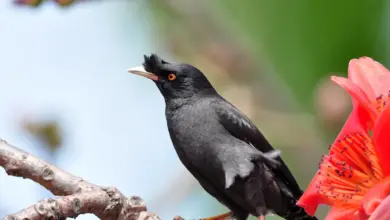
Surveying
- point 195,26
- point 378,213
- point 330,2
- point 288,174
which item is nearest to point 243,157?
point 288,174

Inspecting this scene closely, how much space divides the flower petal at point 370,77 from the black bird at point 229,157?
0.79 m

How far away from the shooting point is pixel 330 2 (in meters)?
6.23

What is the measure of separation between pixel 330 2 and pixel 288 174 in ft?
9.95

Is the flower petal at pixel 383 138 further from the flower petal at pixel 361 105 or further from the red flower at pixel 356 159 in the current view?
the flower petal at pixel 361 105

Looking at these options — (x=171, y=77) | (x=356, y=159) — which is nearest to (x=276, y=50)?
(x=171, y=77)

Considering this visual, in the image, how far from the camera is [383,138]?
236cm

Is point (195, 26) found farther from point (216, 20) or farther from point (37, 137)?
point (37, 137)

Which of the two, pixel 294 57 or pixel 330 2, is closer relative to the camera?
pixel 294 57

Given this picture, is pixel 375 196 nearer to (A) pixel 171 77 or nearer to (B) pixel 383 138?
(B) pixel 383 138

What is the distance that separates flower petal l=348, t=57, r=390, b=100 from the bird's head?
1.23 meters

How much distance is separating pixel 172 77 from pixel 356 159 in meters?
1.51

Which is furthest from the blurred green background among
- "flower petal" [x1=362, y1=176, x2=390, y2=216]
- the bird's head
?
"flower petal" [x1=362, y1=176, x2=390, y2=216]

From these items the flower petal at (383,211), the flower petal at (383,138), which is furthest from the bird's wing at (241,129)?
the flower petal at (383,211)

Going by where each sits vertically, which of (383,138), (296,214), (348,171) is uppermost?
(383,138)
